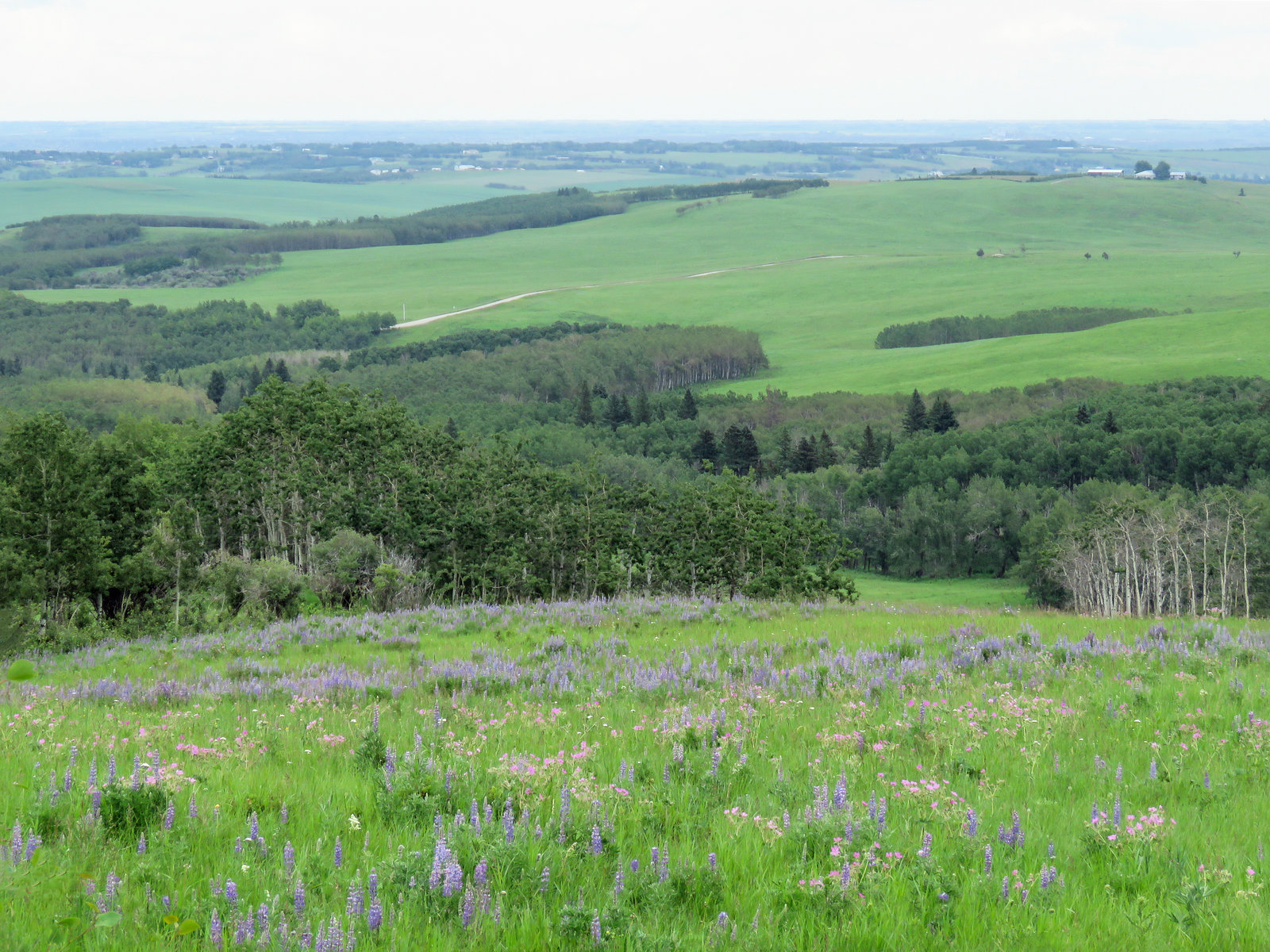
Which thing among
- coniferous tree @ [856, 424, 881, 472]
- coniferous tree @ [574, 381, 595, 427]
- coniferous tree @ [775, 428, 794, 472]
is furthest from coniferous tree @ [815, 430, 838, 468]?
coniferous tree @ [574, 381, 595, 427]

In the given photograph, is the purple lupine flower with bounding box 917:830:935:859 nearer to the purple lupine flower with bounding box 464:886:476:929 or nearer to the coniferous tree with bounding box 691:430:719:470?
the purple lupine flower with bounding box 464:886:476:929

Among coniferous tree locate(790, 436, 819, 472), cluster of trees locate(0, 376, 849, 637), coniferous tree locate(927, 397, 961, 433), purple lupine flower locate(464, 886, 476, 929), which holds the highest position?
purple lupine flower locate(464, 886, 476, 929)

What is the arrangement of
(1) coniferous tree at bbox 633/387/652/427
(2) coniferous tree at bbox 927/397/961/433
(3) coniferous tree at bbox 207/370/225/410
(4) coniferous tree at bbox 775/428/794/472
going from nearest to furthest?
(4) coniferous tree at bbox 775/428/794/472, (2) coniferous tree at bbox 927/397/961/433, (1) coniferous tree at bbox 633/387/652/427, (3) coniferous tree at bbox 207/370/225/410

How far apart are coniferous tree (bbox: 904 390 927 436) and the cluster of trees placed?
11876 cm

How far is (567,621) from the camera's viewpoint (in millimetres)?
17531

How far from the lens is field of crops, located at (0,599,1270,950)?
4.98 metres

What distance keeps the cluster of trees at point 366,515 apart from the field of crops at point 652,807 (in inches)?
893

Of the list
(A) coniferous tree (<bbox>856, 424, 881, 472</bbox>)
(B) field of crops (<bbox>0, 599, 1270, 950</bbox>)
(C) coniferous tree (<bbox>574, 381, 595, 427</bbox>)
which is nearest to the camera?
(B) field of crops (<bbox>0, 599, 1270, 950</bbox>)

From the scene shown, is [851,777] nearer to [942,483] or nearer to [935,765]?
[935,765]

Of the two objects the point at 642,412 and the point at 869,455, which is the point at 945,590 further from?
the point at 642,412

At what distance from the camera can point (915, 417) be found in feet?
527

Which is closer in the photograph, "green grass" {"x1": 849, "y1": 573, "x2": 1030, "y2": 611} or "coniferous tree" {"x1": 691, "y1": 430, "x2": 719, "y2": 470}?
"green grass" {"x1": 849, "y1": 573, "x2": 1030, "y2": 611}

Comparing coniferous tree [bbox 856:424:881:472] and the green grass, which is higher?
coniferous tree [bbox 856:424:881:472]

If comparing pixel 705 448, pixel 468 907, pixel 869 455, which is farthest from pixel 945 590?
pixel 468 907
